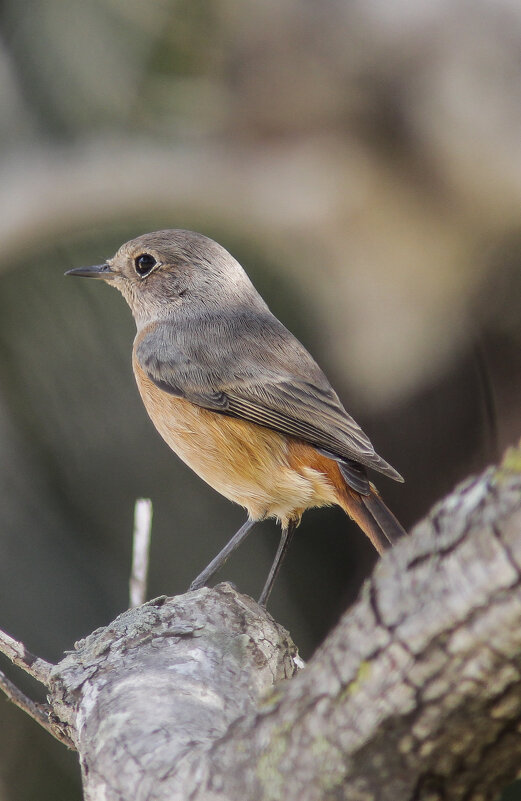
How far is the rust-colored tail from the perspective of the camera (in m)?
3.20

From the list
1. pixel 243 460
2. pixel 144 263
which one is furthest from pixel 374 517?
Result: pixel 144 263

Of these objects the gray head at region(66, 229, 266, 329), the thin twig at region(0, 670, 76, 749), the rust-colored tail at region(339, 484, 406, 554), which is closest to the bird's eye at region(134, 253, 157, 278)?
the gray head at region(66, 229, 266, 329)

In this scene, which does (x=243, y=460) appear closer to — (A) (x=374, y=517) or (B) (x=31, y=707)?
(A) (x=374, y=517)

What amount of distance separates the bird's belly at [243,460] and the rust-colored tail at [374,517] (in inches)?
3.4

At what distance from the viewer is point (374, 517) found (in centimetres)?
329

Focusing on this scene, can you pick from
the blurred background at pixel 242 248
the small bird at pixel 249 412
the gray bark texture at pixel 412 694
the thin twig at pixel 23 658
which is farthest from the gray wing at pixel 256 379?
the blurred background at pixel 242 248

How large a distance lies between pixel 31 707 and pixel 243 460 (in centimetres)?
134

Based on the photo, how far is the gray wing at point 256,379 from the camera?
3459 mm

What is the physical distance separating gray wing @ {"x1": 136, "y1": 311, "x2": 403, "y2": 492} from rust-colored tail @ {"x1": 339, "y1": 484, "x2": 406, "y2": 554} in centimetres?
7

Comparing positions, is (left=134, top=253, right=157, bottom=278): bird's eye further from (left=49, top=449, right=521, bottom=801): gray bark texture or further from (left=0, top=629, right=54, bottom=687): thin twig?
(left=49, top=449, right=521, bottom=801): gray bark texture

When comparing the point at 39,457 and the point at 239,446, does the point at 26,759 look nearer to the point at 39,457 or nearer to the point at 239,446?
the point at 39,457

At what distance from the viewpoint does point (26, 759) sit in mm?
5828

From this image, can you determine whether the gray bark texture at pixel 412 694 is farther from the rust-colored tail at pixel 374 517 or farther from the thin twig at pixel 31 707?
the rust-colored tail at pixel 374 517

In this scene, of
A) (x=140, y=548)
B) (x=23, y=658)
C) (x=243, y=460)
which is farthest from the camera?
(x=243, y=460)
